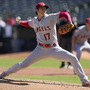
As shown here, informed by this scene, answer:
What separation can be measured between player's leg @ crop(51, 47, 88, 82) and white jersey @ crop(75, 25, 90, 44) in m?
3.13

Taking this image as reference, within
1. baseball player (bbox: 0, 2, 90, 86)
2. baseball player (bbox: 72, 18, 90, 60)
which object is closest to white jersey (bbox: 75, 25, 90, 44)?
baseball player (bbox: 72, 18, 90, 60)

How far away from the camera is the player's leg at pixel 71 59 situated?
6423 mm

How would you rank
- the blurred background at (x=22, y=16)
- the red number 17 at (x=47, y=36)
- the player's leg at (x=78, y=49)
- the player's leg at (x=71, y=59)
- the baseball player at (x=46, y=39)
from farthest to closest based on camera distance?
1. the blurred background at (x=22, y=16)
2. the player's leg at (x=78, y=49)
3. the red number 17 at (x=47, y=36)
4. the baseball player at (x=46, y=39)
5. the player's leg at (x=71, y=59)

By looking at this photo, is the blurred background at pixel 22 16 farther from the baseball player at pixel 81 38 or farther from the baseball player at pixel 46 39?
the baseball player at pixel 46 39

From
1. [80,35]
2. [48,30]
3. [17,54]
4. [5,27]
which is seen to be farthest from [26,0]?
[48,30]

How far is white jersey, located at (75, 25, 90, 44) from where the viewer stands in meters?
9.56

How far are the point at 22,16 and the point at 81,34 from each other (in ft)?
42.2

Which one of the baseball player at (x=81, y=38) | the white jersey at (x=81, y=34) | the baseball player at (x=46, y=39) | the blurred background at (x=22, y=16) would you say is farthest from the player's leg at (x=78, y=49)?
the blurred background at (x=22, y=16)

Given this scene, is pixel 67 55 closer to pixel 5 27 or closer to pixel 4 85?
pixel 4 85

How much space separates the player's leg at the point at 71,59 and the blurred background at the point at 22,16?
41.8ft

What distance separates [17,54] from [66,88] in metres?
12.1

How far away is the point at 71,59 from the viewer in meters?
6.44

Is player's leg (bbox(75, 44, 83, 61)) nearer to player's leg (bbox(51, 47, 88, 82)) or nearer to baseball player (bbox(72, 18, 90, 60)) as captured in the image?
baseball player (bbox(72, 18, 90, 60))

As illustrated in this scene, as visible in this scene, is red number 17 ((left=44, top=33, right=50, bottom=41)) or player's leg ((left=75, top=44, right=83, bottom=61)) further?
player's leg ((left=75, top=44, right=83, bottom=61))
